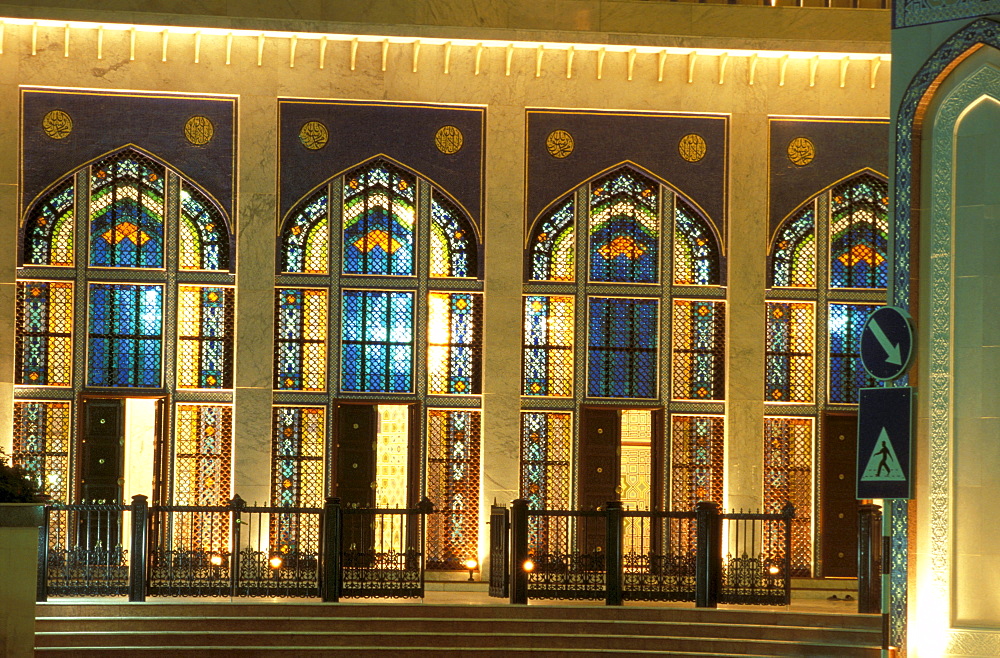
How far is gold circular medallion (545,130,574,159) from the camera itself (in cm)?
1588

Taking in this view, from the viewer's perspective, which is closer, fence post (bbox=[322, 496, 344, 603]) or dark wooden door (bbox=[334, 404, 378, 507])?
fence post (bbox=[322, 496, 344, 603])

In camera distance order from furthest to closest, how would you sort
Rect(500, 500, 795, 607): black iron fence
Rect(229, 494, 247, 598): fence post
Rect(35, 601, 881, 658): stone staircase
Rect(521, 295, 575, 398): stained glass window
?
Rect(521, 295, 575, 398): stained glass window
Rect(229, 494, 247, 598): fence post
Rect(500, 500, 795, 607): black iron fence
Rect(35, 601, 881, 658): stone staircase

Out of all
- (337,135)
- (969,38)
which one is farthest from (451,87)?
(969,38)

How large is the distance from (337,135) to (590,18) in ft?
9.62

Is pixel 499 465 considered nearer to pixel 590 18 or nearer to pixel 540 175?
pixel 540 175

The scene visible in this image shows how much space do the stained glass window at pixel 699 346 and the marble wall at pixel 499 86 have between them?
21 centimetres

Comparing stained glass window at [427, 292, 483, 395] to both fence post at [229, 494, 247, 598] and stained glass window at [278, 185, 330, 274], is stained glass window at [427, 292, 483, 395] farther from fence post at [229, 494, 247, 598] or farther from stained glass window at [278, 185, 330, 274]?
fence post at [229, 494, 247, 598]

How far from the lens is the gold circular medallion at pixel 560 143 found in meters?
15.9

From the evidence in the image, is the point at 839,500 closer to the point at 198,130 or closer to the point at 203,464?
the point at 203,464

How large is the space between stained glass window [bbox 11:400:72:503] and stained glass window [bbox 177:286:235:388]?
1282 mm

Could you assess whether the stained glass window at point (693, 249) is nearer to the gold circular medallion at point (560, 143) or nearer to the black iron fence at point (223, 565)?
the gold circular medallion at point (560, 143)

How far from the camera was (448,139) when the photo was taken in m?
15.8

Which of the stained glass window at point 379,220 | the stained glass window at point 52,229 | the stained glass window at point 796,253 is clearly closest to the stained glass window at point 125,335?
the stained glass window at point 52,229

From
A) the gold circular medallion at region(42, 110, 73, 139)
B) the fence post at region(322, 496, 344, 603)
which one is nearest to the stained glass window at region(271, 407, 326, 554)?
the fence post at region(322, 496, 344, 603)
